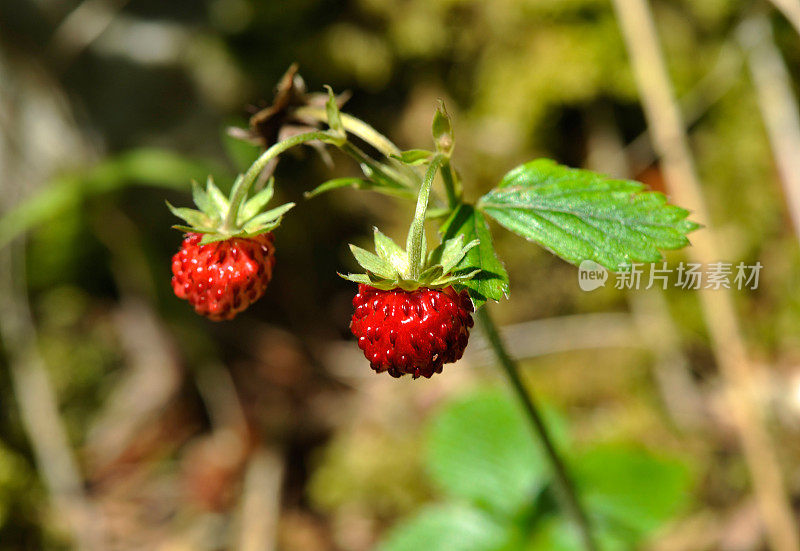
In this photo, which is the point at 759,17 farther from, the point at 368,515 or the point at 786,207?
the point at 368,515

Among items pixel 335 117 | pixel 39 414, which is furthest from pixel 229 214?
pixel 39 414

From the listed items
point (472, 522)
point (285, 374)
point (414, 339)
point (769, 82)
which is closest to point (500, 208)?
point (414, 339)

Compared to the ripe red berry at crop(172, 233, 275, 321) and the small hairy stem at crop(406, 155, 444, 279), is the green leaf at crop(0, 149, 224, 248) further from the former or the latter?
the small hairy stem at crop(406, 155, 444, 279)

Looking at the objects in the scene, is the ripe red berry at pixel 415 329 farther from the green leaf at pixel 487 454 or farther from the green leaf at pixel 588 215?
the green leaf at pixel 487 454

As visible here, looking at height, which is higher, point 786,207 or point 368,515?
point 786,207

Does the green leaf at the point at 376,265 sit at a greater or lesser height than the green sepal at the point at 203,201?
greater

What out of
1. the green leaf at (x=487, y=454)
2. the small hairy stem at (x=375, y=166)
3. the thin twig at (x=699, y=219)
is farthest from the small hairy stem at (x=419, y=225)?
the thin twig at (x=699, y=219)
